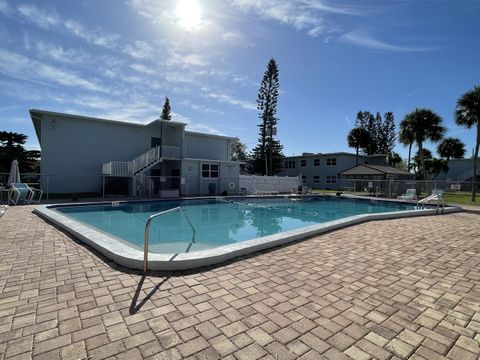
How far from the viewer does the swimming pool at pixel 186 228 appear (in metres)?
4.05

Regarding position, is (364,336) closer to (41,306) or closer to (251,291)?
(251,291)

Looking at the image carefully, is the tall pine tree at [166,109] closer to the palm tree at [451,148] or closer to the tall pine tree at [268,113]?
the tall pine tree at [268,113]

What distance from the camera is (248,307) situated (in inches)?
105

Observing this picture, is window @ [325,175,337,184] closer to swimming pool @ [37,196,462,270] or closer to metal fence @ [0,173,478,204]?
metal fence @ [0,173,478,204]

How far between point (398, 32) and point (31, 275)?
13637 millimetres

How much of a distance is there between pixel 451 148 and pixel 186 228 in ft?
158

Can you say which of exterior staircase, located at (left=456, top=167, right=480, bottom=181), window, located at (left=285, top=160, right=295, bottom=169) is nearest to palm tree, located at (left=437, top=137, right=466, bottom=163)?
exterior staircase, located at (left=456, top=167, right=480, bottom=181)

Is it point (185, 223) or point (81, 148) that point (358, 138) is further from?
point (81, 148)

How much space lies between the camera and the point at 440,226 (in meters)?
7.80

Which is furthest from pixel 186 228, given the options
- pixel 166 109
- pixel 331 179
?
pixel 166 109

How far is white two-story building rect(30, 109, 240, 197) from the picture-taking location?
16609 mm

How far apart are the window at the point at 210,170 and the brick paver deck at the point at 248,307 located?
52.8 ft

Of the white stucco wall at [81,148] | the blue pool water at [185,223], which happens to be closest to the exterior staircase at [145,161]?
the white stucco wall at [81,148]

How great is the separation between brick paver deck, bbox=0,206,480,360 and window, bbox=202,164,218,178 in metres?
16.1
